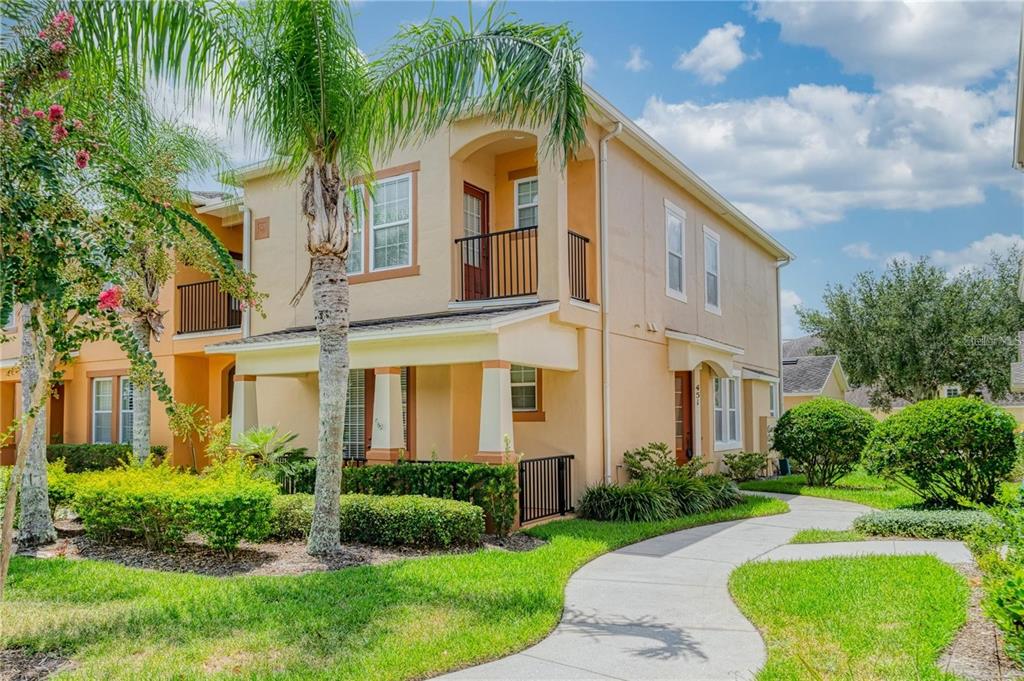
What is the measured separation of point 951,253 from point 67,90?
116 feet

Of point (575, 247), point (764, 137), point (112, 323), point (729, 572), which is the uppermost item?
point (764, 137)

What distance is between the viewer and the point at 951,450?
11.0m

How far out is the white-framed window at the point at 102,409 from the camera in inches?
766

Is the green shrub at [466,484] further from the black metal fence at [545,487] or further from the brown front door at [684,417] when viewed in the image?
the brown front door at [684,417]

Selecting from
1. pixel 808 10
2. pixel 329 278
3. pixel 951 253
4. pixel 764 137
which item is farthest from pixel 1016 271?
pixel 329 278

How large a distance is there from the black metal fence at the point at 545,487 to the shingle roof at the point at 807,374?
2166 centimetres

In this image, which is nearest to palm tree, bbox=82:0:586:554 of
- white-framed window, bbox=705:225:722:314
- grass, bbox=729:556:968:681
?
grass, bbox=729:556:968:681

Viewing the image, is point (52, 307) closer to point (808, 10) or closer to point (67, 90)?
point (67, 90)

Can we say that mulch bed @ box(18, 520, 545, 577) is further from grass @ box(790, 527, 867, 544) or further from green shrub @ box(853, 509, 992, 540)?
green shrub @ box(853, 509, 992, 540)

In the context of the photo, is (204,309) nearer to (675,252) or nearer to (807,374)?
→ (675,252)

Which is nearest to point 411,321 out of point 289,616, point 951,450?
point 289,616

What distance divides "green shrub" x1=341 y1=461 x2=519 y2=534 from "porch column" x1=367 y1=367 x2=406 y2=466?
0.60m

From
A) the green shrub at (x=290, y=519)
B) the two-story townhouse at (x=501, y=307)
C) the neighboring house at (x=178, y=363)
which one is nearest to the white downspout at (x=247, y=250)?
the two-story townhouse at (x=501, y=307)

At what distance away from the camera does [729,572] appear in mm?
8320
